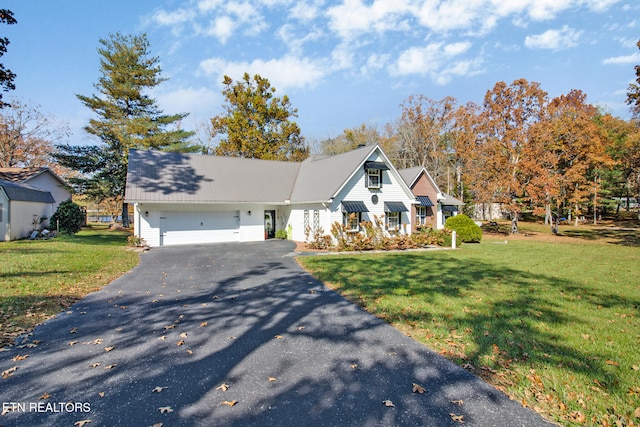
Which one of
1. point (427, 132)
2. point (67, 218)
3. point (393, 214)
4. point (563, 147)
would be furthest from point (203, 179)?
point (563, 147)

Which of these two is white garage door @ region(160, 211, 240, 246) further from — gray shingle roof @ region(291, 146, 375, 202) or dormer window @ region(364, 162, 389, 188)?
dormer window @ region(364, 162, 389, 188)

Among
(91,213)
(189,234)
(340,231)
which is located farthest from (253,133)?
(91,213)

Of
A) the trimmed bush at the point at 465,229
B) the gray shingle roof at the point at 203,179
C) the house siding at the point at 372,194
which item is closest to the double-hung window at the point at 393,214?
the house siding at the point at 372,194

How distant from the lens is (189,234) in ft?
65.0

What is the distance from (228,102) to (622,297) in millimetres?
35709

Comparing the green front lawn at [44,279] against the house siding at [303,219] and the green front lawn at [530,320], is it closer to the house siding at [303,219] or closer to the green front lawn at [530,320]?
the green front lawn at [530,320]

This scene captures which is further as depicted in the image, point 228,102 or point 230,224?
point 228,102

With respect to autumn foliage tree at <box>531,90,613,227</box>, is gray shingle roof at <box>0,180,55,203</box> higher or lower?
lower

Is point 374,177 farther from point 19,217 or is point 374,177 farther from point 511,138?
point 19,217

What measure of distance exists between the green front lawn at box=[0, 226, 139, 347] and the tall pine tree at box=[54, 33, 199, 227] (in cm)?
1517

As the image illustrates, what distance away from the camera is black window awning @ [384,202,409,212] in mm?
20667

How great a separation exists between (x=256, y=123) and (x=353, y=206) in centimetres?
1978

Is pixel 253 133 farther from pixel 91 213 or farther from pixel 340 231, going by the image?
pixel 91 213

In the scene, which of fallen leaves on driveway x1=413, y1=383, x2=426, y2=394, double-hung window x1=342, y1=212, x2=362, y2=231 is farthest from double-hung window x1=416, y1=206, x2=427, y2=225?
fallen leaves on driveway x1=413, y1=383, x2=426, y2=394
